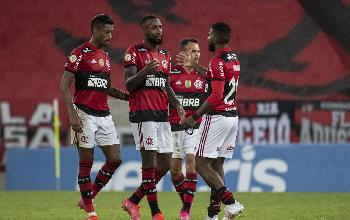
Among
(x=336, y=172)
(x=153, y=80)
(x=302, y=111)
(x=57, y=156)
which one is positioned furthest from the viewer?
(x=302, y=111)

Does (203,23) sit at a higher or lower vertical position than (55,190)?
higher

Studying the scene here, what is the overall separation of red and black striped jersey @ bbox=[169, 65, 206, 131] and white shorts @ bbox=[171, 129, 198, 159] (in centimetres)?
9

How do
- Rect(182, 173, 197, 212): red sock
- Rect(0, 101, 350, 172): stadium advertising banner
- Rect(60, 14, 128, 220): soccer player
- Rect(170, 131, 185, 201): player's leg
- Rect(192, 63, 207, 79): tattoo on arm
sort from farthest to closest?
1. Rect(0, 101, 350, 172): stadium advertising banner
2. Rect(170, 131, 185, 201): player's leg
3. Rect(192, 63, 207, 79): tattoo on arm
4. Rect(182, 173, 197, 212): red sock
5. Rect(60, 14, 128, 220): soccer player

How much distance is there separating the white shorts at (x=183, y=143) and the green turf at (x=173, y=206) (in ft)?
2.57

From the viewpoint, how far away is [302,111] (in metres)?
18.5

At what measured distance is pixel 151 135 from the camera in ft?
29.2

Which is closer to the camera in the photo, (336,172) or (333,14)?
(336,172)

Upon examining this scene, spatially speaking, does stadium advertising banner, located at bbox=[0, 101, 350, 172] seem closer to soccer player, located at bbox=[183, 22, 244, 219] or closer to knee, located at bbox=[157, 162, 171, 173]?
knee, located at bbox=[157, 162, 171, 173]

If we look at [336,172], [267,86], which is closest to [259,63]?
[267,86]

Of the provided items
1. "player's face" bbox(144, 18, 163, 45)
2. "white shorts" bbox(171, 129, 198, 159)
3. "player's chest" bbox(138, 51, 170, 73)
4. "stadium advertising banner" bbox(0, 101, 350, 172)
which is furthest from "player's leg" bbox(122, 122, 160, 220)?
"stadium advertising banner" bbox(0, 101, 350, 172)

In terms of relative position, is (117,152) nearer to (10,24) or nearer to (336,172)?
(336,172)

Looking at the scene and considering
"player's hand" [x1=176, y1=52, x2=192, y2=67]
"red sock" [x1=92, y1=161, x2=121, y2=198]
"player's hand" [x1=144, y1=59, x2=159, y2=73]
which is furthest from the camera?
"player's hand" [x1=176, y1=52, x2=192, y2=67]

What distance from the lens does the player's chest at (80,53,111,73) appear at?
30.0 feet

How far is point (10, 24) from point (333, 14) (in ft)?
24.1
